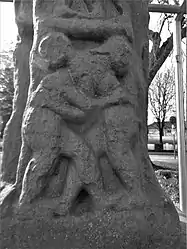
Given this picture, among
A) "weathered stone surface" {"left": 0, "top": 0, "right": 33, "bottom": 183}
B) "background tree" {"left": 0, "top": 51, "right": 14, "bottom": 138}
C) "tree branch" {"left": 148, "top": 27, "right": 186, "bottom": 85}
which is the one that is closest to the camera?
"weathered stone surface" {"left": 0, "top": 0, "right": 33, "bottom": 183}

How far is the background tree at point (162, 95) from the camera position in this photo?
21.7m

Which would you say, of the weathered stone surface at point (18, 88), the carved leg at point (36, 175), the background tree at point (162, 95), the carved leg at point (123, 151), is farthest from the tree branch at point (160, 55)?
the background tree at point (162, 95)

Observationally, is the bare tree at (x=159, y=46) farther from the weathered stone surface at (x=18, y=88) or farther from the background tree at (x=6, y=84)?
the background tree at (x=6, y=84)

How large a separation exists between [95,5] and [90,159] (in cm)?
115

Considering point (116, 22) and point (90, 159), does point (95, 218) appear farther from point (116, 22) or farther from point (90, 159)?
point (116, 22)

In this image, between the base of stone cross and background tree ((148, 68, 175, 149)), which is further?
background tree ((148, 68, 175, 149))

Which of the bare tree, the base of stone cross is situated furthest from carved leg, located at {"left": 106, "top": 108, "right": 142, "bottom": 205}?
the bare tree

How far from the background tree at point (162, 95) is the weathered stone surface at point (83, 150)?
19685mm

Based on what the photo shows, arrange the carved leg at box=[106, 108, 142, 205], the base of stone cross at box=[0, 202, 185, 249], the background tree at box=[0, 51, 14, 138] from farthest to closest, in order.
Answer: the background tree at box=[0, 51, 14, 138] → the carved leg at box=[106, 108, 142, 205] → the base of stone cross at box=[0, 202, 185, 249]

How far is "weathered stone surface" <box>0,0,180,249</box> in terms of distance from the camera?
178cm

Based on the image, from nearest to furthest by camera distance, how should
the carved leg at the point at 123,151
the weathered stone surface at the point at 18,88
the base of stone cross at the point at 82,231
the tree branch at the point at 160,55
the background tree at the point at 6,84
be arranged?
the base of stone cross at the point at 82,231 < the carved leg at the point at 123,151 < the weathered stone surface at the point at 18,88 < the tree branch at the point at 160,55 < the background tree at the point at 6,84

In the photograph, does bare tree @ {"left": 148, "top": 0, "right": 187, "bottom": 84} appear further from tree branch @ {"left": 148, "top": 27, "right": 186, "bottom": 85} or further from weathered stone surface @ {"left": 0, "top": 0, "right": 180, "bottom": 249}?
weathered stone surface @ {"left": 0, "top": 0, "right": 180, "bottom": 249}

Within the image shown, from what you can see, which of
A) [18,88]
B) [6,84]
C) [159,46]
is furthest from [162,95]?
[18,88]

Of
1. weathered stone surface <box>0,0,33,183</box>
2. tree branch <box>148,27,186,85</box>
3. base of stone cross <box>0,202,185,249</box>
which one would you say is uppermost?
tree branch <box>148,27,186,85</box>
